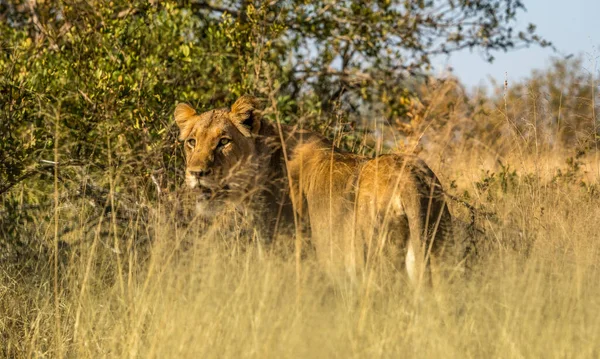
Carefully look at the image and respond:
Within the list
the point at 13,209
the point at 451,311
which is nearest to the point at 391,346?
the point at 451,311

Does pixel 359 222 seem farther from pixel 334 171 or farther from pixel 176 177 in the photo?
pixel 176 177

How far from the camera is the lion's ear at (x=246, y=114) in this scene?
5203 millimetres

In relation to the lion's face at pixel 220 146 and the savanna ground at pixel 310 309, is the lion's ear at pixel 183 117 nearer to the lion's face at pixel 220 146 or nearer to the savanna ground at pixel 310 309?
the lion's face at pixel 220 146

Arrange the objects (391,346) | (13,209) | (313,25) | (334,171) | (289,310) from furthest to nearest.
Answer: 1. (313,25)
2. (13,209)
3. (334,171)
4. (289,310)
5. (391,346)

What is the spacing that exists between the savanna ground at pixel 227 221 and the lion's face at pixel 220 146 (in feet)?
0.51

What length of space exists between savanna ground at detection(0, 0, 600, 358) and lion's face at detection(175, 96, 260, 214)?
155 mm

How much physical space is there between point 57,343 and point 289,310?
3.81 feet

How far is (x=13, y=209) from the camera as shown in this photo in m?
5.78

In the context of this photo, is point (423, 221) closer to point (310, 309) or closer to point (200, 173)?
point (310, 309)

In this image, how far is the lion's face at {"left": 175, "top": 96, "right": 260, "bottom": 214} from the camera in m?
4.88

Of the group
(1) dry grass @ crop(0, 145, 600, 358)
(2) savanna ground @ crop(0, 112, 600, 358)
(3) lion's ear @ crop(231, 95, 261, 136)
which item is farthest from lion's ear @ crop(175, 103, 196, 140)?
(1) dry grass @ crop(0, 145, 600, 358)

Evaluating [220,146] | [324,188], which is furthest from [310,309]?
[220,146]

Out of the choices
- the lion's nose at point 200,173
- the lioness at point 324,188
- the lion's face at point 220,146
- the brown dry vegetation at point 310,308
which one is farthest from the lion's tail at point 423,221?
the lion's nose at point 200,173

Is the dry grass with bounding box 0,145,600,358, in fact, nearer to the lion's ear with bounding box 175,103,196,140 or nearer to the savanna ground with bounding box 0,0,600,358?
the savanna ground with bounding box 0,0,600,358
